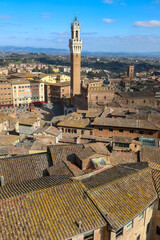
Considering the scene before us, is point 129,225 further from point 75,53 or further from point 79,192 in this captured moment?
point 75,53

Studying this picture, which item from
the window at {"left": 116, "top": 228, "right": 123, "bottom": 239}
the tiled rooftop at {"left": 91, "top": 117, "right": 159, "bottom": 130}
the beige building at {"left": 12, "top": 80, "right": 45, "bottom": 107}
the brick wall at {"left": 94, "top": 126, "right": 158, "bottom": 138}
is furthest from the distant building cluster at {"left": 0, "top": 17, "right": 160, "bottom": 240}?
the beige building at {"left": 12, "top": 80, "right": 45, "bottom": 107}

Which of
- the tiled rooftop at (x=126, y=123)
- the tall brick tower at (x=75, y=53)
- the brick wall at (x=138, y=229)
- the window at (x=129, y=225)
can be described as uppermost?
the tall brick tower at (x=75, y=53)

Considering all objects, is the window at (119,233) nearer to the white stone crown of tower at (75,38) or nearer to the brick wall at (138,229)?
the brick wall at (138,229)

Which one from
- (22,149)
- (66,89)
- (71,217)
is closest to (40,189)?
(71,217)

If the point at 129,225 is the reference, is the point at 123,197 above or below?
above

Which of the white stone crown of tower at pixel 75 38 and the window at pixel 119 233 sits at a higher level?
the white stone crown of tower at pixel 75 38

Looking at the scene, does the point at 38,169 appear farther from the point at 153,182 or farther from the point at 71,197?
the point at 153,182

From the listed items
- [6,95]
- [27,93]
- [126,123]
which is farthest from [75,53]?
[126,123]

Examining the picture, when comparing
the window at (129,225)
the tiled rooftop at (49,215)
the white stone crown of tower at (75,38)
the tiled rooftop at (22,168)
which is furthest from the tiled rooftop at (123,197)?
the white stone crown of tower at (75,38)

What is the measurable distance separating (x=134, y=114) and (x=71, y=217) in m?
27.1

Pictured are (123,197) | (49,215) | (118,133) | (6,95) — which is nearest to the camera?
(49,215)

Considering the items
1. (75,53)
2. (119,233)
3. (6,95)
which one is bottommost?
(119,233)

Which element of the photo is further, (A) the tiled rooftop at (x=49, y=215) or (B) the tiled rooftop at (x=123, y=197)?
(B) the tiled rooftop at (x=123, y=197)

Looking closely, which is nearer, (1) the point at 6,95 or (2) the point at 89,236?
(2) the point at 89,236
